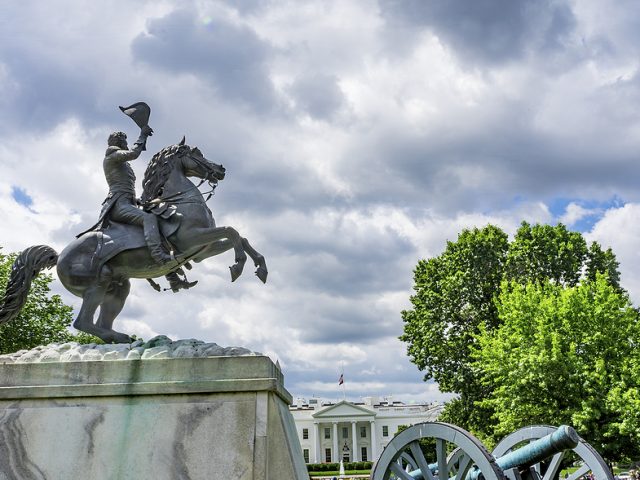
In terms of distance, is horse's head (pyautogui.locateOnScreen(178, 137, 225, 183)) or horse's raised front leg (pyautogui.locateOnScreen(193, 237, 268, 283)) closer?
horse's raised front leg (pyautogui.locateOnScreen(193, 237, 268, 283))

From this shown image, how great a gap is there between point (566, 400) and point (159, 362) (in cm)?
2034

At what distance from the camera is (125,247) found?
7824mm

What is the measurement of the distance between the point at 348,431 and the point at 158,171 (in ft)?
335

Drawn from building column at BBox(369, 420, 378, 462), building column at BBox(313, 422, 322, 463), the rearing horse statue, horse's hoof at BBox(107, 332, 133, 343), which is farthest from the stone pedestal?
building column at BBox(369, 420, 378, 462)

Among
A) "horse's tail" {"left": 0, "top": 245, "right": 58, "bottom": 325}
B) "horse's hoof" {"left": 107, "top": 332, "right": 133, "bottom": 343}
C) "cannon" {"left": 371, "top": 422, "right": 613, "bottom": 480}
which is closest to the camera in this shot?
"cannon" {"left": 371, "top": 422, "right": 613, "bottom": 480}

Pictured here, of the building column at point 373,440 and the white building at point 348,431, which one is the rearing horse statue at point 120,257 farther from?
the building column at point 373,440

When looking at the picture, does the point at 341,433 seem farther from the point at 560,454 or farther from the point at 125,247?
the point at 125,247

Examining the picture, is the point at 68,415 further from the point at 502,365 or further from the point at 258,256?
the point at 502,365

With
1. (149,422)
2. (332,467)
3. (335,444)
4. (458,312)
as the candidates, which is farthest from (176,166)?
(335,444)

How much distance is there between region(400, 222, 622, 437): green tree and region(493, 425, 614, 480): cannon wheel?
18.8 m

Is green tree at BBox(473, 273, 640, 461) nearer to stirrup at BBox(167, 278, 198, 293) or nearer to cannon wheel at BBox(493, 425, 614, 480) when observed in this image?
cannon wheel at BBox(493, 425, 614, 480)

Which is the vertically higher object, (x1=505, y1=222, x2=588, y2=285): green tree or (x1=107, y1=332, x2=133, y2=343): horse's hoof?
(x1=505, y1=222, x2=588, y2=285): green tree

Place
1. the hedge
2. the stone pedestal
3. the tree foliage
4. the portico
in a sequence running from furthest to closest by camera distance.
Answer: the portico < the hedge < the tree foliage < the stone pedestal

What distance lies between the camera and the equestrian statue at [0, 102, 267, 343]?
7762 mm
